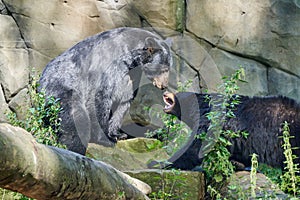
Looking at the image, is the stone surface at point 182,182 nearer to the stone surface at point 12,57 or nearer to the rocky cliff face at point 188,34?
the rocky cliff face at point 188,34

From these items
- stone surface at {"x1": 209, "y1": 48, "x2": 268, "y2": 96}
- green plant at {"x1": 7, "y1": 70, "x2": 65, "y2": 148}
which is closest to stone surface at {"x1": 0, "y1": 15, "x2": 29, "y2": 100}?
green plant at {"x1": 7, "y1": 70, "x2": 65, "y2": 148}

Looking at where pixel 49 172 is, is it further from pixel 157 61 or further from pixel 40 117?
pixel 157 61

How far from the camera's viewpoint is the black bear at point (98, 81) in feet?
23.1

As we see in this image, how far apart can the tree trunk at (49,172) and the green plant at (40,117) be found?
7.90 ft

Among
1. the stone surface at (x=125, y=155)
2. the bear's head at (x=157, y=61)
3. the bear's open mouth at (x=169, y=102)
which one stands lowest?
the stone surface at (x=125, y=155)

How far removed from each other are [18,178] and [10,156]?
143 mm

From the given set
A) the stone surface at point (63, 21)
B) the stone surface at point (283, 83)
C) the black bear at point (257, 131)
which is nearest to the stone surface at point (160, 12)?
the stone surface at point (63, 21)

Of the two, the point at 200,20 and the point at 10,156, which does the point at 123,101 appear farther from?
the point at 10,156

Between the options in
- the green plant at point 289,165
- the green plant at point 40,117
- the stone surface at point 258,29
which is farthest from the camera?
the stone surface at point 258,29

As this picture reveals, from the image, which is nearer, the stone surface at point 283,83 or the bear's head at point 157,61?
the bear's head at point 157,61

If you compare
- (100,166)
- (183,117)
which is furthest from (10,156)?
(183,117)

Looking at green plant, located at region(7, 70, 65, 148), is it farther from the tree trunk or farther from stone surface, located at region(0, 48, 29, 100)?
stone surface, located at region(0, 48, 29, 100)

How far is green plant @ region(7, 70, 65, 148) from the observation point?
556cm

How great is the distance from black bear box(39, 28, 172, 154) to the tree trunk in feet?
12.8
